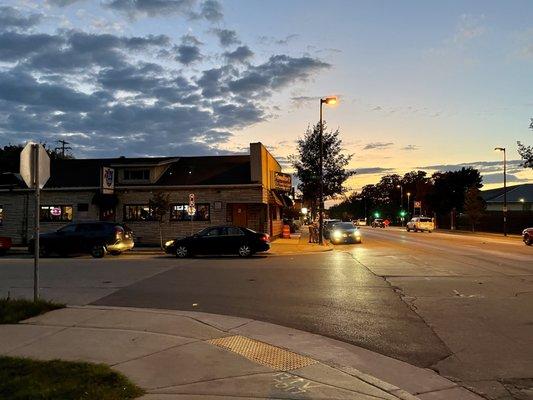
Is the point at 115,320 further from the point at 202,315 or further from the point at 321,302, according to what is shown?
the point at 321,302

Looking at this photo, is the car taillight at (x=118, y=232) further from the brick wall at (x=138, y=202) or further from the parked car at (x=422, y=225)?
the parked car at (x=422, y=225)

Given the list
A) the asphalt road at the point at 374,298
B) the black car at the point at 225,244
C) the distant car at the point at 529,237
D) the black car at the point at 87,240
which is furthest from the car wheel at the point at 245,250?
the distant car at the point at 529,237

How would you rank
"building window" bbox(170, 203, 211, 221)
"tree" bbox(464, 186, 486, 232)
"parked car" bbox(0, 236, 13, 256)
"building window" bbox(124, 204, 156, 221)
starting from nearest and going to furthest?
"parked car" bbox(0, 236, 13, 256) < "building window" bbox(170, 203, 211, 221) < "building window" bbox(124, 204, 156, 221) < "tree" bbox(464, 186, 486, 232)

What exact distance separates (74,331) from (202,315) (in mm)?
2383

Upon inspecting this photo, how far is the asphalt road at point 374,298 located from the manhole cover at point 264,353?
140cm

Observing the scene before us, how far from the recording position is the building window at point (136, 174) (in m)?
35.8

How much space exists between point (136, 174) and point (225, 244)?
13.9 meters

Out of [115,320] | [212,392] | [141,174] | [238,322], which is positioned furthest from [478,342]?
[141,174]

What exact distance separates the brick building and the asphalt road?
13.6m

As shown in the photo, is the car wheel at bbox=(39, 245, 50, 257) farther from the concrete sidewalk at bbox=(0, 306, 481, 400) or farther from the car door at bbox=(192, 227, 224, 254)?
the concrete sidewalk at bbox=(0, 306, 481, 400)

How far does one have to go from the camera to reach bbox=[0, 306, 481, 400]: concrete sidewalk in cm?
569

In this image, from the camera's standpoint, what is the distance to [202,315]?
9.87 m

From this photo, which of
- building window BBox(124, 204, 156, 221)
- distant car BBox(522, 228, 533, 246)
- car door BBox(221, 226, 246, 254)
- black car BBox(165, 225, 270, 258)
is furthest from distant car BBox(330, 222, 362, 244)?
car door BBox(221, 226, 246, 254)

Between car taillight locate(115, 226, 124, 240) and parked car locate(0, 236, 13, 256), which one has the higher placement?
car taillight locate(115, 226, 124, 240)
